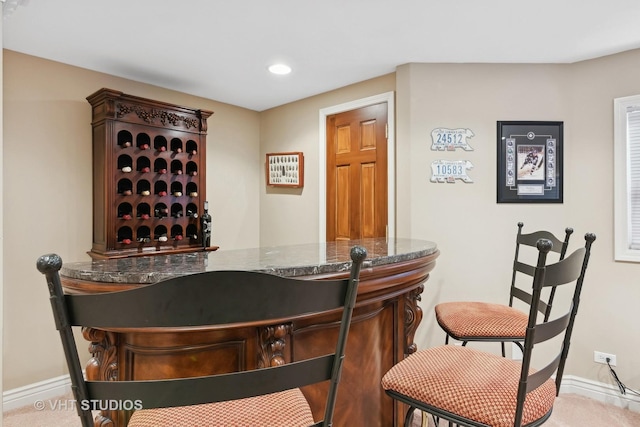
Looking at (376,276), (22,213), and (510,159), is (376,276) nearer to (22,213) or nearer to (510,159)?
(510,159)

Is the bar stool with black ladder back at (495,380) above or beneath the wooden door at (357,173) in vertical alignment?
beneath

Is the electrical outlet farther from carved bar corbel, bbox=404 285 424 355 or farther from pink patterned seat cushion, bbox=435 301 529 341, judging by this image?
carved bar corbel, bbox=404 285 424 355

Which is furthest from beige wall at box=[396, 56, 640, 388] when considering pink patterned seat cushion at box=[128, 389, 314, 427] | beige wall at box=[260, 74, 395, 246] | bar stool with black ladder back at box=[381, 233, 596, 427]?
pink patterned seat cushion at box=[128, 389, 314, 427]

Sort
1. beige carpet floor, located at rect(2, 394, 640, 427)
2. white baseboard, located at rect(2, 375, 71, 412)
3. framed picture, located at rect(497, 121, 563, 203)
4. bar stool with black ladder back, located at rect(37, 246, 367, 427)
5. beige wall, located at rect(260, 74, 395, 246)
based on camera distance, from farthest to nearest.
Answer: beige wall, located at rect(260, 74, 395, 246) → framed picture, located at rect(497, 121, 563, 203) → white baseboard, located at rect(2, 375, 71, 412) → beige carpet floor, located at rect(2, 394, 640, 427) → bar stool with black ladder back, located at rect(37, 246, 367, 427)

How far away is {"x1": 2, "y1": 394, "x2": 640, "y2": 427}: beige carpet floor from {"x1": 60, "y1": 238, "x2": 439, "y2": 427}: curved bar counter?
3.52 feet

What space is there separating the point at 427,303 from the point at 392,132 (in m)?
1.35

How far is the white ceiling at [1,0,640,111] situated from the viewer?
6.71ft

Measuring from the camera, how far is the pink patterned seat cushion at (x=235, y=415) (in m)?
0.89

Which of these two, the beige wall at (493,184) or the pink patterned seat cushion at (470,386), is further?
the beige wall at (493,184)

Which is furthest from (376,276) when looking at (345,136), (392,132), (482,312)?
(345,136)

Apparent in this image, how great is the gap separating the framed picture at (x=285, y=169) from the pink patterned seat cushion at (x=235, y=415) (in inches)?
115

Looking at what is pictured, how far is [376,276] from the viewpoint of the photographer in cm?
132

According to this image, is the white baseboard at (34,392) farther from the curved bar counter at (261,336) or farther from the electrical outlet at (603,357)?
the electrical outlet at (603,357)

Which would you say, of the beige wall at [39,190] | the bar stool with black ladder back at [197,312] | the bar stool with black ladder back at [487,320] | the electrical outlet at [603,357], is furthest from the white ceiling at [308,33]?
the electrical outlet at [603,357]
